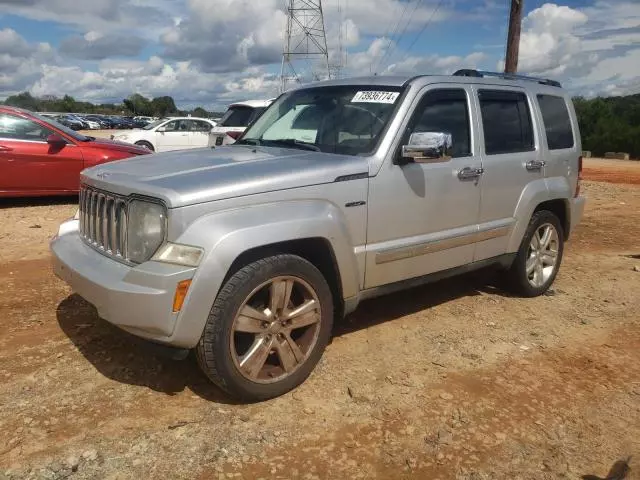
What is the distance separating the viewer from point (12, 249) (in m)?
6.77

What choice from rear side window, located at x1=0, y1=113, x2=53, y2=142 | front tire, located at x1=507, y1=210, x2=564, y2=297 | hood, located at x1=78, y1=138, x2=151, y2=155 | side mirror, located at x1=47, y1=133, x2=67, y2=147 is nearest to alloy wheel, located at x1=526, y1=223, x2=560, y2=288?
front tire, located at x1=507, y1=210, x2=564, y2=297

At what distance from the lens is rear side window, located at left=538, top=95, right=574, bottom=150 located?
5.41 m

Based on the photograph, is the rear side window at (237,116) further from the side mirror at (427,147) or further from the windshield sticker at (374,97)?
the side mirror at (427,147)

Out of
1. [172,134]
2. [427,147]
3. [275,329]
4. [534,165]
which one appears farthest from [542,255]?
[172,134]

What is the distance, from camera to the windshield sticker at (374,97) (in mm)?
4138

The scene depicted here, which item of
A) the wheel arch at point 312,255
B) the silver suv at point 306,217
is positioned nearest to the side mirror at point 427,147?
the silver suv at point 306,217

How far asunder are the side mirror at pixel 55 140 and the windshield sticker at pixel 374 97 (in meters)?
6.25

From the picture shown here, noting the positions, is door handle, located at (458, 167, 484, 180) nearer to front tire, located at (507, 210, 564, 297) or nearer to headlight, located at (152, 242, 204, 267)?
front tire, located at (507, 210, 564, 297)

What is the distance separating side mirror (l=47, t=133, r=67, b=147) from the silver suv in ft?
17.2

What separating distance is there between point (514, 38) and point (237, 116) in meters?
6.82

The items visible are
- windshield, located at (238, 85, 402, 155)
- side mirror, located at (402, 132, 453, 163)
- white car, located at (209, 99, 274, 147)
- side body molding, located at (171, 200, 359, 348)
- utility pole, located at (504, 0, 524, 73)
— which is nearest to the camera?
side body molding, located at (171, 200, 359, 348)

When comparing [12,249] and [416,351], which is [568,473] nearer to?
[416,351]

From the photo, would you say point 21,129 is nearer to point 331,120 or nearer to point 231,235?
point 331,120

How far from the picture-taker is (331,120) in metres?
4.32
